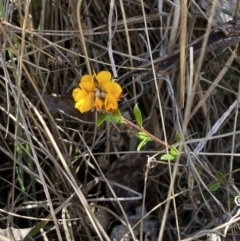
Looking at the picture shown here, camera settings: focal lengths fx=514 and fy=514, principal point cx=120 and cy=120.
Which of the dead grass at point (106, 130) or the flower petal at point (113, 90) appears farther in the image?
the dead grass at point (106, 130)

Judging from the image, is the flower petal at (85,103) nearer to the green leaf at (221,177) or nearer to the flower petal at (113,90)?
the flower petal at (113,90)

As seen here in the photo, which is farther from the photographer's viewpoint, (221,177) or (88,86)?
(221,177)

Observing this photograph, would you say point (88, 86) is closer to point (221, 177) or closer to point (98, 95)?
point (98, 95)

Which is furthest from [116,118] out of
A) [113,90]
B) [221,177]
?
[221,177]

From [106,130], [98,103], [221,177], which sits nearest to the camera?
[98,103]

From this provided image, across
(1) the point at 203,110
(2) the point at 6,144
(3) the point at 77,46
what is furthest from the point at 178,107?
(2) the point at 6,144

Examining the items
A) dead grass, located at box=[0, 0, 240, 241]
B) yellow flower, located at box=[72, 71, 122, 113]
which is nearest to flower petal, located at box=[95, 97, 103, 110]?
yellow flower, located at box=[72, 71, 122, 113]

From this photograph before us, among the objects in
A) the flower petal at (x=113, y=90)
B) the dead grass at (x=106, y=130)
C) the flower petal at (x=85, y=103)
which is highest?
the flower petal at (x=113, y=90)

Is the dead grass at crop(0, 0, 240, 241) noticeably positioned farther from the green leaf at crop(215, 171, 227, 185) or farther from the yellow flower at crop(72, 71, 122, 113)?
the yellow flower at crop(72, 71, 122, 113)

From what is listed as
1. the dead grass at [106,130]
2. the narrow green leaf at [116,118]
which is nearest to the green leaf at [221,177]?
the dead grass at [106,130]
